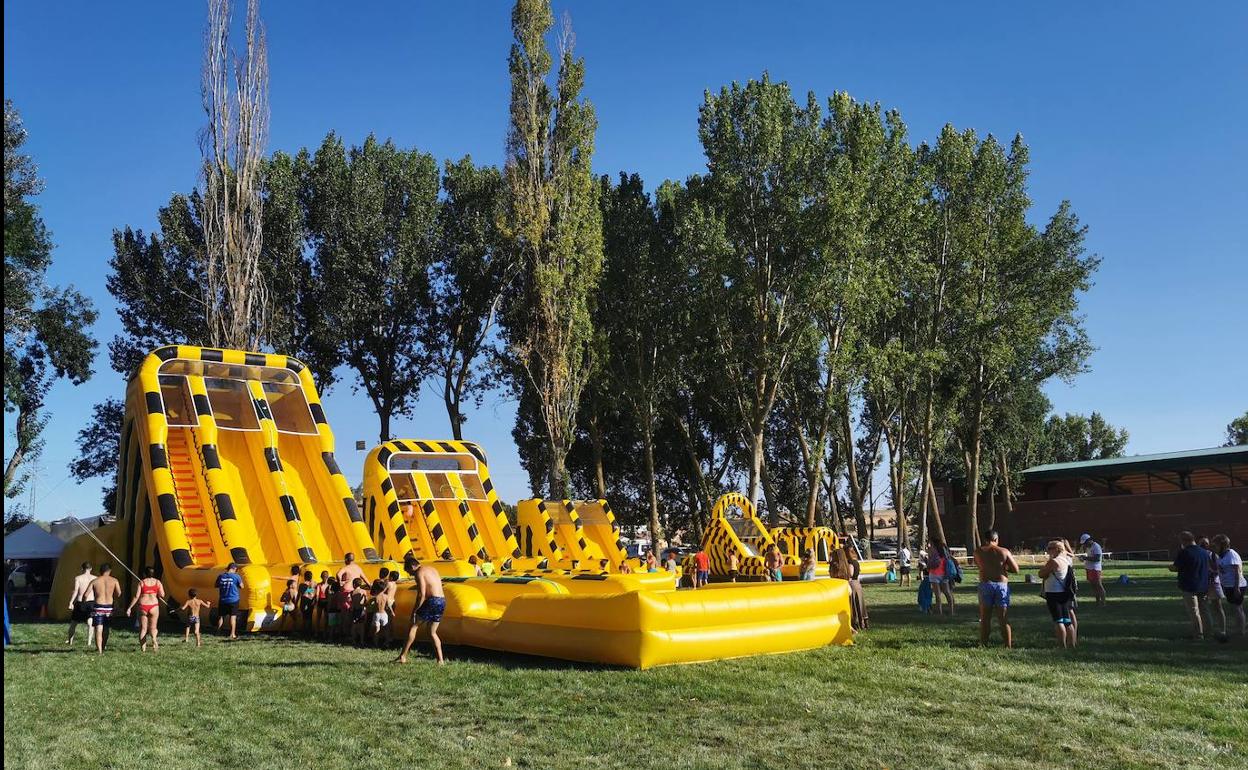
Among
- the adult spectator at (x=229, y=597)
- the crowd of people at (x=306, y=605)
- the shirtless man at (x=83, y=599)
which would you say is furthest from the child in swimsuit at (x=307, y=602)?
the shirtless man at (x=83, y=599)

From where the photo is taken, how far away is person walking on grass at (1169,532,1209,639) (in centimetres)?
1181

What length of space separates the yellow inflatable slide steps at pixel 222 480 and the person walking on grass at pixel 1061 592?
10.3 meters

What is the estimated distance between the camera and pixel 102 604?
1278cm

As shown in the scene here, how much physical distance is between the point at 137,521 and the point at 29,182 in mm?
11532

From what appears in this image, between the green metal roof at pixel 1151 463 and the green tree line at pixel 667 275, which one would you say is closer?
the green tree line at pixel 667 275

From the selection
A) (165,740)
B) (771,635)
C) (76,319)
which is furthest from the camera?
(76,319)

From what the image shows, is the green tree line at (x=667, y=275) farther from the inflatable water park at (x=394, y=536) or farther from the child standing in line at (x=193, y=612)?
the child standing in line at (x=193, y=612)

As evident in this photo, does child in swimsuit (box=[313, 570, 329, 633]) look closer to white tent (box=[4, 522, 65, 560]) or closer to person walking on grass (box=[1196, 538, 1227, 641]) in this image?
white tent (box=[4, 522, 65, 560])

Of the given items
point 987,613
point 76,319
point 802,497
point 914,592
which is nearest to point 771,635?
point 987,613

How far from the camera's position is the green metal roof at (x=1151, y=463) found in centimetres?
4388

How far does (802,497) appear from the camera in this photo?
4759 centimetres

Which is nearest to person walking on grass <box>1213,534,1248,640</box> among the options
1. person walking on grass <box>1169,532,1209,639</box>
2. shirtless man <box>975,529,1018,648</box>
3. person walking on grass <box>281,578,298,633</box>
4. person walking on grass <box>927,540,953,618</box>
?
person walking on grass <box>1169,532,1209,639</box>

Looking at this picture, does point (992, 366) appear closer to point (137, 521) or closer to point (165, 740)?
point (137, 521)

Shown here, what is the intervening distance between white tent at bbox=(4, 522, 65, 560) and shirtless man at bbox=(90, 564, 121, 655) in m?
9.13
